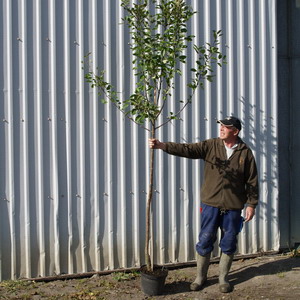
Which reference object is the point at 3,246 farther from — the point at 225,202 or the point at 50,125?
the point at 225,202

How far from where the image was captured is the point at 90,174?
637 cm

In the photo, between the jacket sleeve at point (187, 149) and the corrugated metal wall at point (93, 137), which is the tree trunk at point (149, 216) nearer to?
the jacket sleeve at point (187, 149)

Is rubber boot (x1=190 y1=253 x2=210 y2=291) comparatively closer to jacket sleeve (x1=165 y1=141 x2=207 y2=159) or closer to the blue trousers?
the blue trousers

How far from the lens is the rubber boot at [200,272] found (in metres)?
6.00

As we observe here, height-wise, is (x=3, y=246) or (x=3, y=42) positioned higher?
(x=3, y=42)

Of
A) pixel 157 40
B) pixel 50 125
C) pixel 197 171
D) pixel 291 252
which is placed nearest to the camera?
pixel 157 40

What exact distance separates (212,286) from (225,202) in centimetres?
105

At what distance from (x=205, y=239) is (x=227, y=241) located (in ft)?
0.81

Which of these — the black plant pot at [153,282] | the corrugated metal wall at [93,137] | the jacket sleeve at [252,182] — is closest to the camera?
the black plant pot at [153,282]

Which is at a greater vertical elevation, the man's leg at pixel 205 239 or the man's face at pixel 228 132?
the man's face at pixel 228 132

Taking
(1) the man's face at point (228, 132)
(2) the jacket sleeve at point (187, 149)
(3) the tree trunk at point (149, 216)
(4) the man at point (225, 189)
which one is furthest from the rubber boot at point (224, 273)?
(1) the man's face at point (228, 132)

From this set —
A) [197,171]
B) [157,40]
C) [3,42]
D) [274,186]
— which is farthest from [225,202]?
[3,42]

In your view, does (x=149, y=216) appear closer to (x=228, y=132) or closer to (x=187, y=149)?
(x=187, y=149)

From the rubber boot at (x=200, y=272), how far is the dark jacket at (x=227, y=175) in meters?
0.64
